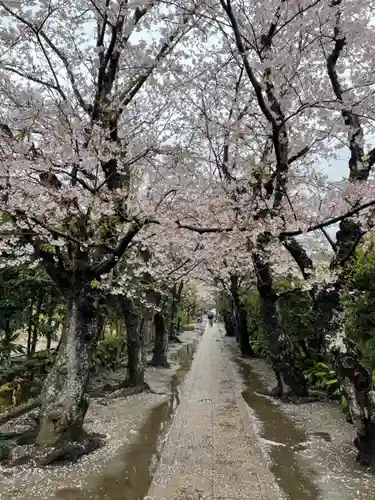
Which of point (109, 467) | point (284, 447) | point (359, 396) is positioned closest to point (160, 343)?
point (284, 447)

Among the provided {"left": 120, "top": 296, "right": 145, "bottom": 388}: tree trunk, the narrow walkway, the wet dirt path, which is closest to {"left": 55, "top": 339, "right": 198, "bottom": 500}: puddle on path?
the narrow walkway

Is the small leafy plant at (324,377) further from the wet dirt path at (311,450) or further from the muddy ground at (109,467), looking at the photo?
the muddy ground at (109,467)

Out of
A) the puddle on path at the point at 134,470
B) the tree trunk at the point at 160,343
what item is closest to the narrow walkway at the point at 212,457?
the puddle on path at the point at 134,470

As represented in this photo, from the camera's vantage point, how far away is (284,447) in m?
6.41

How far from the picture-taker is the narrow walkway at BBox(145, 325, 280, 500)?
4699 mm

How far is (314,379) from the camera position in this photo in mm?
11398

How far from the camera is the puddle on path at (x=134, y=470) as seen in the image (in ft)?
15.2

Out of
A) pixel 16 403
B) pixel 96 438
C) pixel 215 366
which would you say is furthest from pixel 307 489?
pixel 215 366

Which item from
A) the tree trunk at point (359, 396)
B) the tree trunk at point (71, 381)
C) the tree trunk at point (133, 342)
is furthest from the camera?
the tree trunk at point (133, 342)

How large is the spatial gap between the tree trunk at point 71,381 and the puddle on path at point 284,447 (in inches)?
112

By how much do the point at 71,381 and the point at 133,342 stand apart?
14.9 feet

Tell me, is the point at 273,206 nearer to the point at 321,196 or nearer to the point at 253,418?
the point at 321,196

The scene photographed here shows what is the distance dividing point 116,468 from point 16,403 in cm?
443

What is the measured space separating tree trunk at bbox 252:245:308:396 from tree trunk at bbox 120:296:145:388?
3.28m
